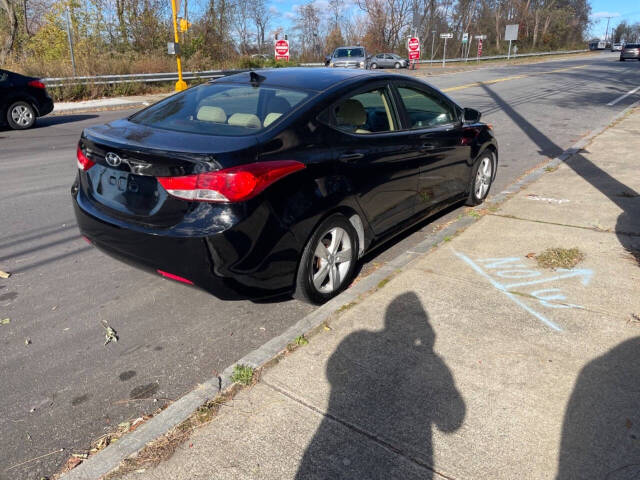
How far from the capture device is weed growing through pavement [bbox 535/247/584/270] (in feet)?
14.8

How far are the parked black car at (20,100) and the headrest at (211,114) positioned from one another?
11005mm

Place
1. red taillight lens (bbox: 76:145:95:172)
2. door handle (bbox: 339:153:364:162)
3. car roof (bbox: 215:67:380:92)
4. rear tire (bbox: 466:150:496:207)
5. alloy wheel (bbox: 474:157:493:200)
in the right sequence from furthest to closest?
Answer: alloy wheel (bbox: 474:157:493:200), rear tire (bbox: 466:150:496:207), car roof (bbox: 215:67:380:92), door handle (bbox: 339:153:364:162), red taillight lens (bbox: 76:145:95:172)

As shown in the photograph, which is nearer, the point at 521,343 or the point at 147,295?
the point at 521,343

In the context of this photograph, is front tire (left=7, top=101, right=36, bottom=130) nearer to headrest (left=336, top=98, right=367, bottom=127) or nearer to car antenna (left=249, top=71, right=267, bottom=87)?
car antenna (left=249, top=71, right=267, bottom=87)

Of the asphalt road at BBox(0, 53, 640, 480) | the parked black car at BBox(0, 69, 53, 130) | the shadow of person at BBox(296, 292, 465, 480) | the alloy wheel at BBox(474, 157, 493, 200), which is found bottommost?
the asphalt road at BBox(0, 53, 640, 480)

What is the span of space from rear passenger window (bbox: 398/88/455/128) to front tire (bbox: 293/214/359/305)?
1382 millimetres

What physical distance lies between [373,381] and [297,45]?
60163 millimetres

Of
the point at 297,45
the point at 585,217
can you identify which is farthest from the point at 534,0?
the point at 585,217

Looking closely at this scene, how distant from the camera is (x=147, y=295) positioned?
4176 mm

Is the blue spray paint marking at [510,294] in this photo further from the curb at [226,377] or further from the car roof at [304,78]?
the car roof at [304,78]

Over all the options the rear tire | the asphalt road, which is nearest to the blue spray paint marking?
the asphalt road

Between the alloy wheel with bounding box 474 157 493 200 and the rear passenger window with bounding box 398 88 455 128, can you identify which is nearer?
the rear passenger window with bounding box 398 88 455 128

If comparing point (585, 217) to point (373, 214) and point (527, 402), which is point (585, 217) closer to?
point (373, 214)

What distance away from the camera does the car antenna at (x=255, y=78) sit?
4189mm
